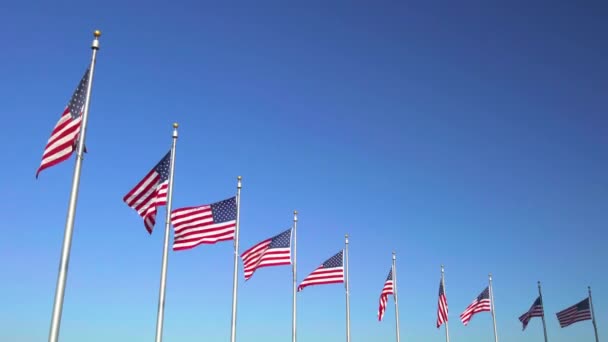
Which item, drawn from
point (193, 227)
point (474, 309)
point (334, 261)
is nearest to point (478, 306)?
point (474, 309)

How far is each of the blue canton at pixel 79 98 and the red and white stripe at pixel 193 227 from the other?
29.0ft

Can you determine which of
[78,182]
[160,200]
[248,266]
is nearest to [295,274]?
[248,266]

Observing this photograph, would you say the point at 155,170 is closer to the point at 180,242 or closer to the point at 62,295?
the point at 180,242

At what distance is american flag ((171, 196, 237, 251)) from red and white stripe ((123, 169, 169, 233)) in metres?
2.68

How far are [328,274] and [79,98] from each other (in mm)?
22414

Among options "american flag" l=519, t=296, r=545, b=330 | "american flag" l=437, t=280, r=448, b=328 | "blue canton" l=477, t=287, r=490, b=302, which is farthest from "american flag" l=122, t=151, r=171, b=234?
"american flag" l=519, t=296, r=545, b=330

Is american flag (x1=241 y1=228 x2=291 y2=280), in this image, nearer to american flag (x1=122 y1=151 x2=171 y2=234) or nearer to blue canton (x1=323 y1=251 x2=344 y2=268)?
blue canton (x1=323 y1=251 x2=344 y2=268)

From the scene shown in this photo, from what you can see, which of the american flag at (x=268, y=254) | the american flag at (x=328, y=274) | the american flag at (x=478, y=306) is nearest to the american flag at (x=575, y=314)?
the american flag at (x=478, y=306)

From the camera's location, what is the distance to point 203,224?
27891mm

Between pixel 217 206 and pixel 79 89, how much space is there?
35.4 feet

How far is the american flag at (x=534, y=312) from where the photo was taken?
191 feet

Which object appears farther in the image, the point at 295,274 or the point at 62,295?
the point at 295,274

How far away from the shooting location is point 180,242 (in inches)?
1073

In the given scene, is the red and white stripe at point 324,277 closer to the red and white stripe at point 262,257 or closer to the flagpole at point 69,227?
the red and white stripe at point 262,257
